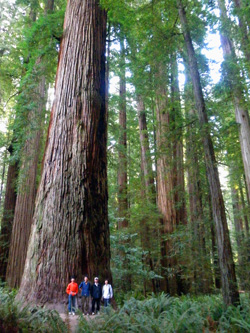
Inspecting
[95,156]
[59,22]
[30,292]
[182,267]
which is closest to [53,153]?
[95,156]

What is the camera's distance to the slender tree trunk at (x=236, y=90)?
298 inches

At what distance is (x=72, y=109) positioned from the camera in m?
5.86

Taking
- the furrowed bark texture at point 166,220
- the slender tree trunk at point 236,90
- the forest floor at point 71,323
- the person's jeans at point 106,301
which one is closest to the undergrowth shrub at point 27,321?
the forest floor at point 71,323

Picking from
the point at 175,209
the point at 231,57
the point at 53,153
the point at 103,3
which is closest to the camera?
the point at 53,153

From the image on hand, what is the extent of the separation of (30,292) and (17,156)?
4.61 m

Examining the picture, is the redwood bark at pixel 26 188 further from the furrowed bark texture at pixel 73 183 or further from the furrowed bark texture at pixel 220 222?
the furrowed bark texture at pixel 220 222

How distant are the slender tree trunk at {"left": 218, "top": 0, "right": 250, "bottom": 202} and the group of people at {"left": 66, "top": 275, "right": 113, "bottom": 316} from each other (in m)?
5.77

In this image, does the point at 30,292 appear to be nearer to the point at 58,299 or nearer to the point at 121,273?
the point at 58,299

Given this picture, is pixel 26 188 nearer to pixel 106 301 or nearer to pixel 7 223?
pixel 7 223

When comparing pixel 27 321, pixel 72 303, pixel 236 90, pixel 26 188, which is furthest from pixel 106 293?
pixel 236 90

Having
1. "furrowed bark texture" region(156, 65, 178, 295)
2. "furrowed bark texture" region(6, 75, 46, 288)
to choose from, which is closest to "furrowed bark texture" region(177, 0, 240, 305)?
"furrowed bark texture" region(156, 65, 178, 295)

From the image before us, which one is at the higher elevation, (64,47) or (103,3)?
(103,3)

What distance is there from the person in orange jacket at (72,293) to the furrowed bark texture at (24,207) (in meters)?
4.86

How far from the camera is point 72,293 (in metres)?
4.60
